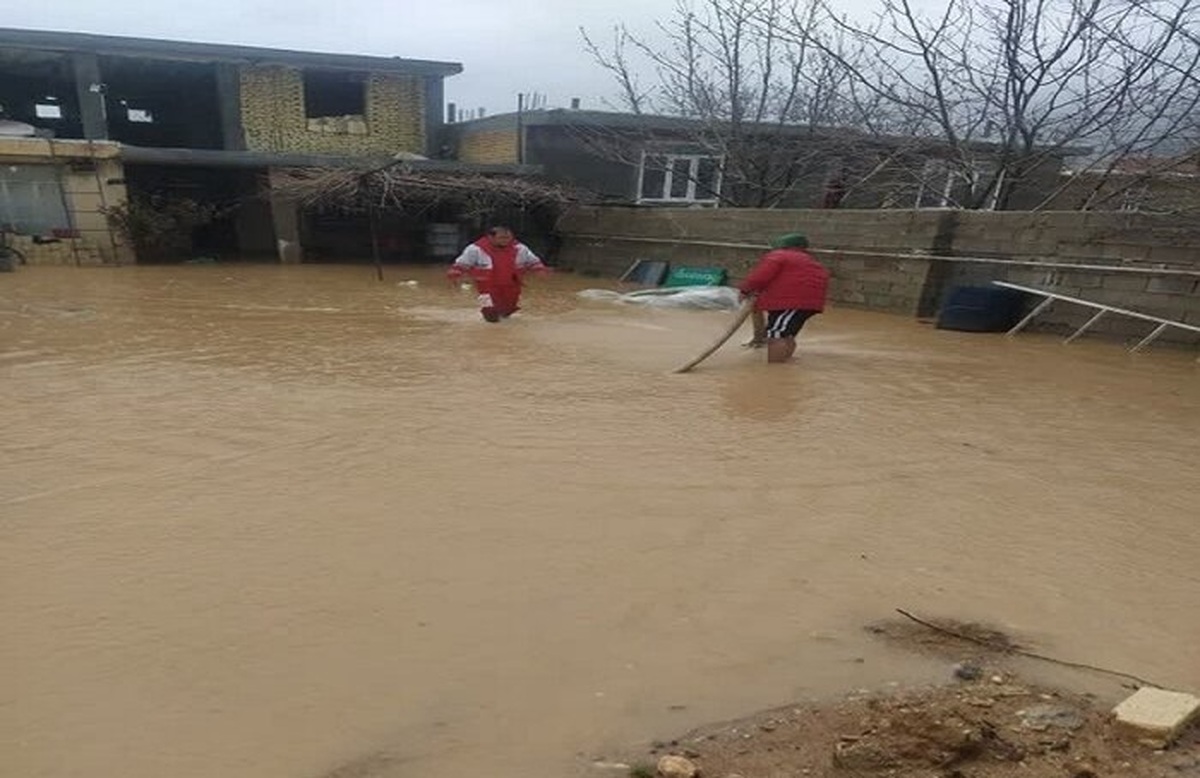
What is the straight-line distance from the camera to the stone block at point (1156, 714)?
7.23ft

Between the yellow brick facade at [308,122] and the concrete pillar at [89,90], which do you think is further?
the yellow brick facade at [308,122]

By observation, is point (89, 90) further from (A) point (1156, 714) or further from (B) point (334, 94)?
(A) point (1156, 714)

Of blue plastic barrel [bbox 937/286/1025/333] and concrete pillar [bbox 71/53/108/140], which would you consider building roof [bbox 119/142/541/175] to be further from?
blue plastic barrel [bbox 937/286/1025/333]

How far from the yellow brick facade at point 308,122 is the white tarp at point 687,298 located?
399 inches

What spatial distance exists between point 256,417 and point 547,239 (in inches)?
616

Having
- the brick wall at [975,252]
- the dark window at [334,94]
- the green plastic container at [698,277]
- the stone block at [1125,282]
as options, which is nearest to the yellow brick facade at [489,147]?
the dark window at [334,94]

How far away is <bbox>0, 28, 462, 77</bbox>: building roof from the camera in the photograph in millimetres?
18500

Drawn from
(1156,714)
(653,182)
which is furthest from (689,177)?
(1156,714)

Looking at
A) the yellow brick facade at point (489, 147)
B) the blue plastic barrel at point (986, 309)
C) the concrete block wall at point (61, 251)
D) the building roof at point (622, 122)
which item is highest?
the building roof at point (622, 122)

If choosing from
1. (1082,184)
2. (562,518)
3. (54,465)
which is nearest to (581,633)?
(562,518)

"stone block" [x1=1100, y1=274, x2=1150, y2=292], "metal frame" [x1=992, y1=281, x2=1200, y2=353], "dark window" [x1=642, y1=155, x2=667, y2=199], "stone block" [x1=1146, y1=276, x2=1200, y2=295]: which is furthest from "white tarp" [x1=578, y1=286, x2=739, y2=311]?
"dark window" [x1=642, y1=155, x2=667, y2=199]

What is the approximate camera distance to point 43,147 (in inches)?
662

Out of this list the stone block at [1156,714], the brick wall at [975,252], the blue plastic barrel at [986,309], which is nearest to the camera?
the stone block at [1156,714]

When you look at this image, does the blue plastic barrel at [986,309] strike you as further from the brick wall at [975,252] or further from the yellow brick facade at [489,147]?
the yellow brick facade at [489,147]
